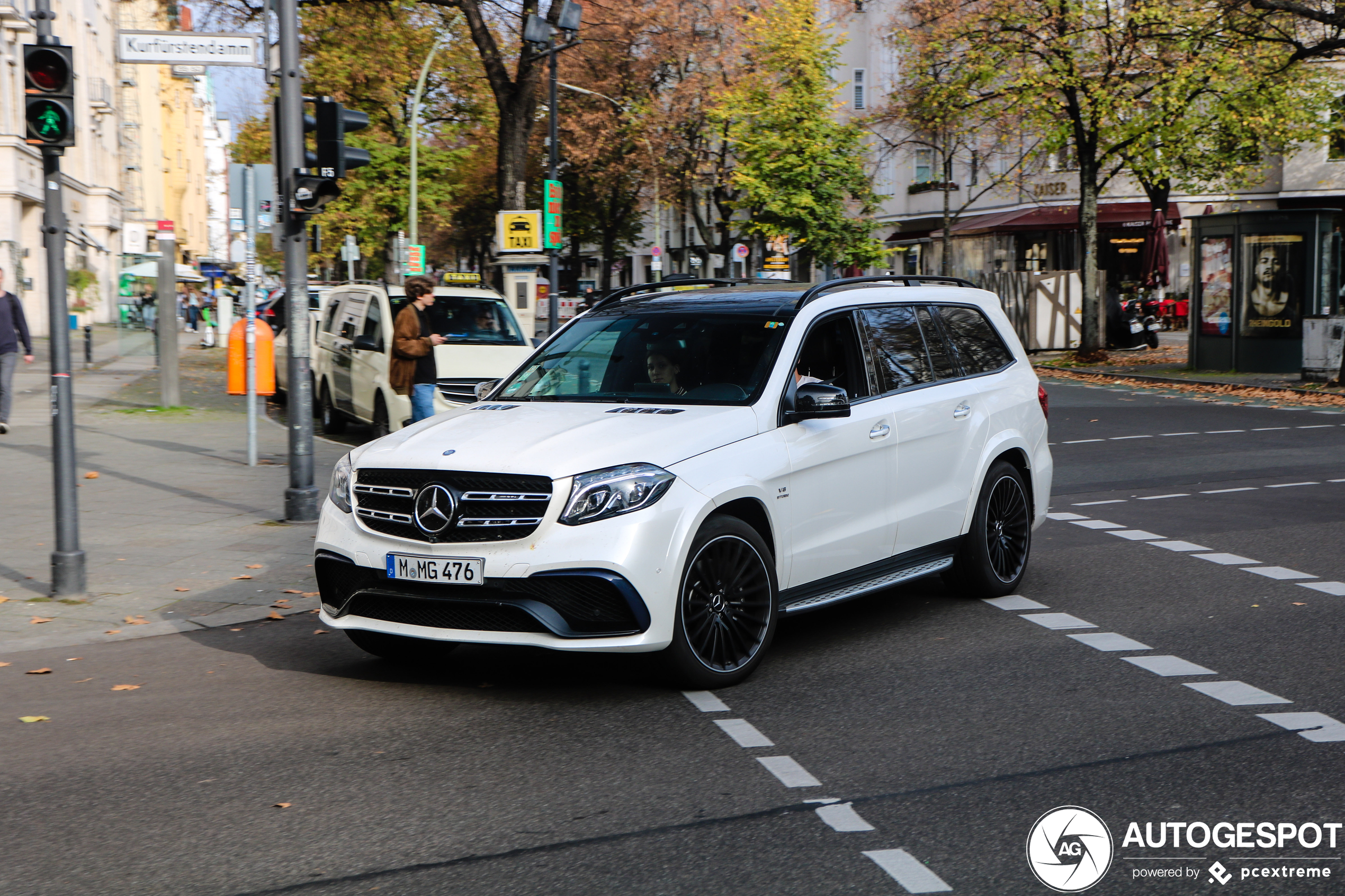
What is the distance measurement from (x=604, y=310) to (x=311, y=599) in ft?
7.87

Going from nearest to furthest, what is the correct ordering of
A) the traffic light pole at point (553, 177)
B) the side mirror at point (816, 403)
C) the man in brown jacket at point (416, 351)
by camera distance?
the side mirror at point (816, 403), the man in brown jacket at point (416, 351), the traffic light pole at point (553, 177)

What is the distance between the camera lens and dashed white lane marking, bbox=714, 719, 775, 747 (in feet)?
17.0

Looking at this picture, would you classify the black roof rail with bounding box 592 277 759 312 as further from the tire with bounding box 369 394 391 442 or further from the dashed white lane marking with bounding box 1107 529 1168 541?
the tire with bounding box 369 394 391 442

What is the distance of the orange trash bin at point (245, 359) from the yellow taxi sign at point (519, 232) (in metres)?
7.05

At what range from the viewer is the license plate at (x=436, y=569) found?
560 centimetres

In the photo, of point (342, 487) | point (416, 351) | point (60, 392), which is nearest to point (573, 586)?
point (342, 487)

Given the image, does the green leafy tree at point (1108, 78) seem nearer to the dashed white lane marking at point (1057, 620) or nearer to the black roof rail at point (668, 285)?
the black roof rail at point (668, 285)

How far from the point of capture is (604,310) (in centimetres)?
739

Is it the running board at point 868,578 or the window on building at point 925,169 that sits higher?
the window on building at point 925,169

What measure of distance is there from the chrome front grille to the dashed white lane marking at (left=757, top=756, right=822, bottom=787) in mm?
1279

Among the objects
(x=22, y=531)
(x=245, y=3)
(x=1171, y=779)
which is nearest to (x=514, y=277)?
(x=245, y=3)

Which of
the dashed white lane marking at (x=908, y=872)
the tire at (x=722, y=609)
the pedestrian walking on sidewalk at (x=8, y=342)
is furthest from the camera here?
the pedestrian walking on sidewalk at (x=8, y=342)

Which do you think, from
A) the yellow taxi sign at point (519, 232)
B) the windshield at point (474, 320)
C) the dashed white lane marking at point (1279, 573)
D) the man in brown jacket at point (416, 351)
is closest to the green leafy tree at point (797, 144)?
the yellow taxi sign at point (519, 232)

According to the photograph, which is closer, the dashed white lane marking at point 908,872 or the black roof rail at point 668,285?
the dashed white lane marking at point 908,872
